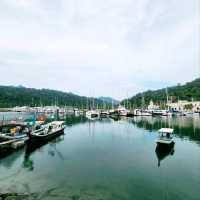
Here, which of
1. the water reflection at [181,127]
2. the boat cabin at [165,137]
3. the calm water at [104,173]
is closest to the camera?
the calm water at [104,173]

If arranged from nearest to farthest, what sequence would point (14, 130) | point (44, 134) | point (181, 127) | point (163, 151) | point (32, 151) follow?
1. point (163, 151)
2. point (32, 151)
3. point (44, 134)
4. point (14, 130)
5. point (181, 127)

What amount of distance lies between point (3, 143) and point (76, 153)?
1421cm

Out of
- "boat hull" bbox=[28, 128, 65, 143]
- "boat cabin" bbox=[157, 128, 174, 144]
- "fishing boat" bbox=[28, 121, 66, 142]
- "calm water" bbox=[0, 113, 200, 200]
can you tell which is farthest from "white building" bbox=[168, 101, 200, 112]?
"calm water" bbox=[0, 113, 200, 200]

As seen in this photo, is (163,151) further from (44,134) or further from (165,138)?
(44,134)

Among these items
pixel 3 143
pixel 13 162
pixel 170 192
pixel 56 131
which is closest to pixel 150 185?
pixel 170 192

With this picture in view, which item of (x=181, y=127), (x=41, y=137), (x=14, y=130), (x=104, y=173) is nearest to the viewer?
(x=104, y=173)

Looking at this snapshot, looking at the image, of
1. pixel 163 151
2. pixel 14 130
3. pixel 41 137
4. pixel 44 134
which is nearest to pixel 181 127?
pixel 163 151

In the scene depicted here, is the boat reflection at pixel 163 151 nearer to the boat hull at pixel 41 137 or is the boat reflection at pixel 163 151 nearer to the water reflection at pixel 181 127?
the water reflection at pixel 181 127

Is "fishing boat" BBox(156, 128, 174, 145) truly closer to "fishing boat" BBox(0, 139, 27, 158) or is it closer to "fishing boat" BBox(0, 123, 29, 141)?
"fishing boat" BBox(0, 139, 27, 158)

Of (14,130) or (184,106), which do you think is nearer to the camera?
(14,130)

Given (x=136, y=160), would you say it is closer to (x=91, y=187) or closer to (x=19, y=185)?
(x=91, y=187)

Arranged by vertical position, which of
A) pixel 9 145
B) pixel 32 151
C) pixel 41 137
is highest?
pixel 41 137

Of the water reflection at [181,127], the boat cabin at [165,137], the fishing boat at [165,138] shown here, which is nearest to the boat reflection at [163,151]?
the fishing boat at [165,138]

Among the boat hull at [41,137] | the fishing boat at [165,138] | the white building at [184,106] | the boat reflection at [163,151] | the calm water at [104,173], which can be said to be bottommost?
the calm water at [104,173]
